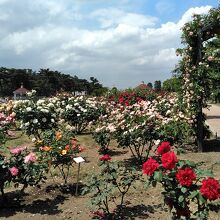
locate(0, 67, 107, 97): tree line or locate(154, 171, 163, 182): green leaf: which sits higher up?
locate(0, 67, 107, 97): tree line

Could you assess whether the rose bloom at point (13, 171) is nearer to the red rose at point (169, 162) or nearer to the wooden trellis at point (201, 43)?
the red rose at point (169, 162)

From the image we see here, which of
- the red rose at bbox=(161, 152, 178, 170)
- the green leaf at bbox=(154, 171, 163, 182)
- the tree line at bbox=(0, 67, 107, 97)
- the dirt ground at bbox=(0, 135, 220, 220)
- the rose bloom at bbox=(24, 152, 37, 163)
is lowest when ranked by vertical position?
the dirt ground at bbox=(0, 135, 220, 220)

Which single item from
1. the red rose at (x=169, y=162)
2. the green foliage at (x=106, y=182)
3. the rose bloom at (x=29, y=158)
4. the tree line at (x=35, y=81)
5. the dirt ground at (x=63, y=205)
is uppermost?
the tree line at (x=35, y=81)

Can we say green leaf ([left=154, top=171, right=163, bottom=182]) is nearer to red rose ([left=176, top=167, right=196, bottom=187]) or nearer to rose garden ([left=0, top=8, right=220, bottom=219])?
rose garden ([left=0, top=8, right=220, bottom=219])

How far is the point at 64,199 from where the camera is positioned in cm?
663

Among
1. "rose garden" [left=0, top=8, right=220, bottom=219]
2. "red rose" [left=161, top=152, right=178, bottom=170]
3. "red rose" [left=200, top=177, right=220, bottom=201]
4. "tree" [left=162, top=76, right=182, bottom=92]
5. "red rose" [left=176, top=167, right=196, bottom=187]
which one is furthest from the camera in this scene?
"tree" [left=162, top=76, right=182, bottom=92]

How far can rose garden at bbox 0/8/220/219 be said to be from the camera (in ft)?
13.5

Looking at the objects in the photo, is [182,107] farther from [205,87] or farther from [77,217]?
[77,217]

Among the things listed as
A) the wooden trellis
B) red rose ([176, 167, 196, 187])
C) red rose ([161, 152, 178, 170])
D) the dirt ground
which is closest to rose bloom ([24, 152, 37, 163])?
the dirt ground

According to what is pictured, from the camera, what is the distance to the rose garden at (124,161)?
4109mm

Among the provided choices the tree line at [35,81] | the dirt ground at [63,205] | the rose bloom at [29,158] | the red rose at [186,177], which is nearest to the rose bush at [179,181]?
the red rose at [186,177]

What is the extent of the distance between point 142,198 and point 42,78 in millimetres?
84212

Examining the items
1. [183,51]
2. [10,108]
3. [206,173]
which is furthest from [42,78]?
[206,173]

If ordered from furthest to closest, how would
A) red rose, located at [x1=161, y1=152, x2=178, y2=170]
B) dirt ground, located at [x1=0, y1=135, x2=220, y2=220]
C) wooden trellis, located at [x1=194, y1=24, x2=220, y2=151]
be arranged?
1. wooden trellis, located at [x1=194, y1=24, x2=220, y2=151]
2. dirt ground, located at [x1=0, y1=135, x2=220, y2=220]
3. red rose, located at [x1=161, y1=152, x2=178, y2=170]
